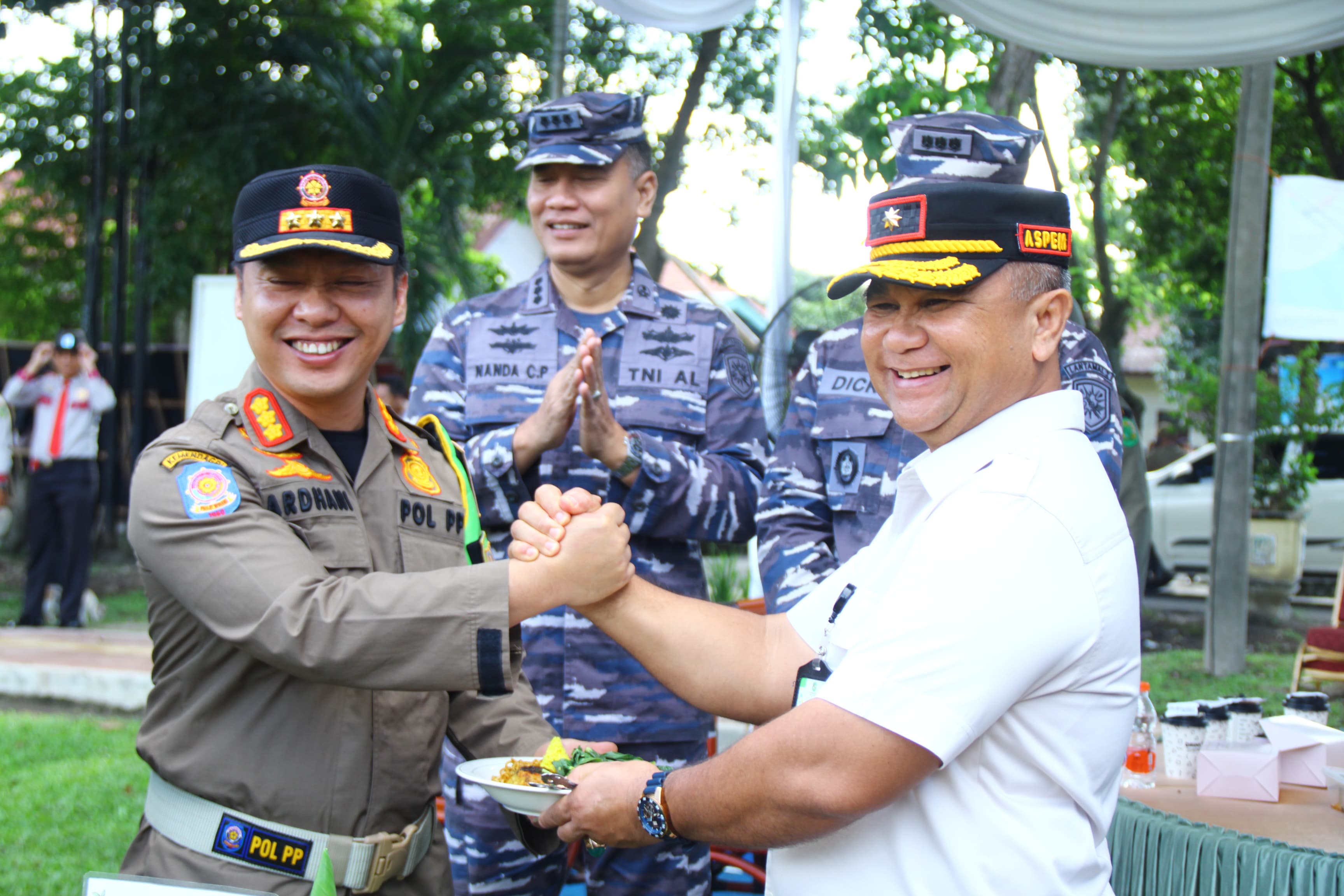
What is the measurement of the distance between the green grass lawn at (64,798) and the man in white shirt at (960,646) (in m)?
3.25

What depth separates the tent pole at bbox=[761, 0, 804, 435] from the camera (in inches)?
203

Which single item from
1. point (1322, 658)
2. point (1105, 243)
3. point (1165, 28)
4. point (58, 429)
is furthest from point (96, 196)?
point (1322, 658)

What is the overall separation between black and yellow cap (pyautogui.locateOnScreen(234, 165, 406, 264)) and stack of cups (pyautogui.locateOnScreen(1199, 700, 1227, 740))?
7.70 feet

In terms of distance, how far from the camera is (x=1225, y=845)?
235cm

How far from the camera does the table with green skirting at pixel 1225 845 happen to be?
7.36ft

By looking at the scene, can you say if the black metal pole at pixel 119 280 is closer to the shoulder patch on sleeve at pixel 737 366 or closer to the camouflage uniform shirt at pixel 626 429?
the camouflage uniform shirt at pixel 626 429

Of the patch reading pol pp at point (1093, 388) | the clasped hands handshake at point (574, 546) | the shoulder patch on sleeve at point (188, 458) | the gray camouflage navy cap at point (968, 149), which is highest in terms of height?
the gray camouflage navy cap at point (968, 149)

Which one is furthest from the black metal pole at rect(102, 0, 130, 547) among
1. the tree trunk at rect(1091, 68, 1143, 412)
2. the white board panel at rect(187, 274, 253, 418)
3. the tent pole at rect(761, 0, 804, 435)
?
the tree trunk at rect(1091, 68, 1143, 412)

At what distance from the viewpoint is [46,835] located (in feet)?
15.8

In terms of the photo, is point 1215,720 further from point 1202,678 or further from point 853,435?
point 1202,678

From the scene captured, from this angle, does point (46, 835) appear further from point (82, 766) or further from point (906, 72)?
point (906, 72)

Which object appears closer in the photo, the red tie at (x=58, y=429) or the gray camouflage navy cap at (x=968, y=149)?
the gray camouflage navy cap at (x=968, y=149)

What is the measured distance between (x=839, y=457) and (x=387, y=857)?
1.57 m

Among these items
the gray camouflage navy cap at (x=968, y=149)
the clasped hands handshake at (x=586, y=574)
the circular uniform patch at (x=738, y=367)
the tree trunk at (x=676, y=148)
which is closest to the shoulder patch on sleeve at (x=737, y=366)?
the circular uniform patch at (x=738, y=367)
